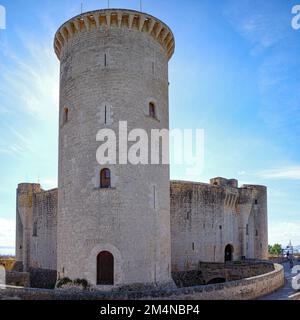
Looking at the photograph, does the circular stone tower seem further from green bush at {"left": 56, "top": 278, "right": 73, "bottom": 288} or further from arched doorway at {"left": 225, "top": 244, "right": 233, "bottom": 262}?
arched doorway at {"left": 225, "top": 244, "right": 233, "bottom": 262}

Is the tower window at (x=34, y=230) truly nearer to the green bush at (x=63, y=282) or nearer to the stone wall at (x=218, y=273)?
the stone wall at (x=218, y=273)

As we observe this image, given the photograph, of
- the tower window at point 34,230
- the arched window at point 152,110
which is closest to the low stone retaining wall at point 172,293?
the arched window at point 152,110

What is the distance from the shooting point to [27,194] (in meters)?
25.8

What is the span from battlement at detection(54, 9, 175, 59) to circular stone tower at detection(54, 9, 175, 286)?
4 centimetres

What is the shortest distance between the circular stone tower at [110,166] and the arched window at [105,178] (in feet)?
0.12

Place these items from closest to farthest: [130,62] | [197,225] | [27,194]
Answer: [130,62] < [197,225] < [27,194]

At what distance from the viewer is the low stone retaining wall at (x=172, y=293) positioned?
1052 cm

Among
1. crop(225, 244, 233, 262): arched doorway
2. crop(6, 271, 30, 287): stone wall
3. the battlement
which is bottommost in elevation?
crop(6, 271, 30, 287): stone wall

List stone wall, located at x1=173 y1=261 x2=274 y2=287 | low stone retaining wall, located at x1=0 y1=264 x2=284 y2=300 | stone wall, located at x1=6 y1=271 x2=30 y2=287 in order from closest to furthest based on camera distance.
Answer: low stone retaining wall, located at x1=0 y1=264 x2=284 y2=300
stone wall, located at x1=6 y1=271 x2=30 y2=287
stone wall, located at x1=173 y1=261 x2=274 y2=287

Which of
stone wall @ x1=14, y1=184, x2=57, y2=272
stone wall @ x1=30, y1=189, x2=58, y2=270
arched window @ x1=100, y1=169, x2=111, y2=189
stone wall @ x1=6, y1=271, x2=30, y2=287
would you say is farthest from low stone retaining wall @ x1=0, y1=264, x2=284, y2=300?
stone wall @ x1=14, y1=184, x2=57, y2=272

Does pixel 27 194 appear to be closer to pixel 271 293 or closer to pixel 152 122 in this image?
pixel 152 122

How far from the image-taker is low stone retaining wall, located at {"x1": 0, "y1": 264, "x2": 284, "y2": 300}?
414 inches
